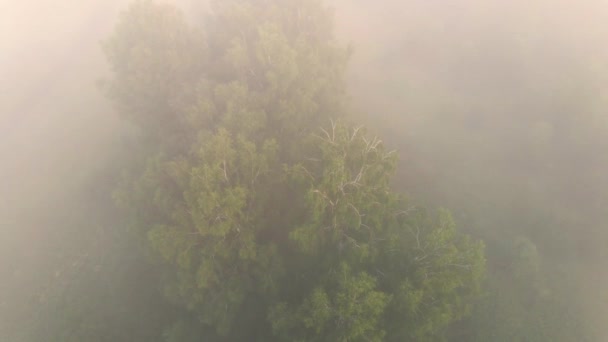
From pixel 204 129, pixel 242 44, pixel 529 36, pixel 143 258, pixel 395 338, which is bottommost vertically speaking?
pixel 143 258

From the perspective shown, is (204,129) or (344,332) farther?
(204,129)

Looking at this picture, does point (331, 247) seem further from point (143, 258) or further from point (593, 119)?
point (593, 119)

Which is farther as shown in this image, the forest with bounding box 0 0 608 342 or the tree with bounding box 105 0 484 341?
the forest with bounding box 0 0 608 342

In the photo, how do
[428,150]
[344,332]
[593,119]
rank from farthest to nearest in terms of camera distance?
Answer: [428,150]
[593,119]
[344,332]

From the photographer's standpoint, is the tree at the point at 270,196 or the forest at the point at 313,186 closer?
the tree at the point at 270,196

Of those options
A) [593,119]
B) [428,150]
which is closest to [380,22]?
[428,150]
